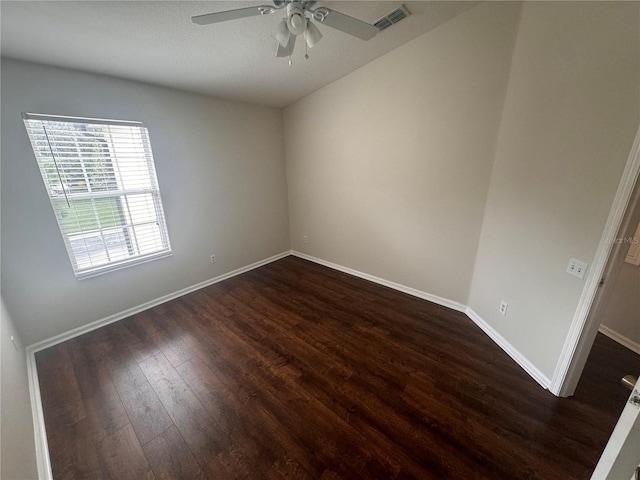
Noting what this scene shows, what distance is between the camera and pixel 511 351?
6.37 ft

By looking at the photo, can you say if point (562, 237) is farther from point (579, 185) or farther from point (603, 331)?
point (603, 331)

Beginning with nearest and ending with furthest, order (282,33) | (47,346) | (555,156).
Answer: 1. (282,33)
2. (555,156)
3. (47,346)

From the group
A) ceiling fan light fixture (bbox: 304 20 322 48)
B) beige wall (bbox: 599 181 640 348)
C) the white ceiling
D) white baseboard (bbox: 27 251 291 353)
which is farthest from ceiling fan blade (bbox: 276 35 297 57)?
beige wall (bbox: 599 181 640 348)

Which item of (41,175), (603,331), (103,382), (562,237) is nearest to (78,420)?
(103,382)

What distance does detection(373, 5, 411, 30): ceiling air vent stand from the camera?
72.2 inches

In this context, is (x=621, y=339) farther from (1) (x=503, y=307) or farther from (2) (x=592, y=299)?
(2) (x=592, y=299)

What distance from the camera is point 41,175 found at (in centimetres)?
198

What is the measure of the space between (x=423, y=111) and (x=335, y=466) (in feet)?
9.71

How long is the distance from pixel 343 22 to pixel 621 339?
3.48 m

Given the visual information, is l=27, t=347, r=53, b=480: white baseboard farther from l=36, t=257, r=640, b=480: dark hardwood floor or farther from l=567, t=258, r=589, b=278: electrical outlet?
l=567, t=258, r=589, b=278: electrical outlet

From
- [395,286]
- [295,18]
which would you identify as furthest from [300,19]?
[395,286]

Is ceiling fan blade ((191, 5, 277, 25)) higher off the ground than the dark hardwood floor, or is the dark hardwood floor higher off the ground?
ceiling fan blade ((191, 5, 277, 25))

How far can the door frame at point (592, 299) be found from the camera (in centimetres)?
123

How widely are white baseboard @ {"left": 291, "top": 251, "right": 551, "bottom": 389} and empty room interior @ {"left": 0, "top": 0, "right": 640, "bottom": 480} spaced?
2cm
